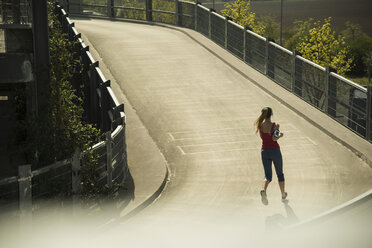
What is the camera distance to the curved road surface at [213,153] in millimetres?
11094

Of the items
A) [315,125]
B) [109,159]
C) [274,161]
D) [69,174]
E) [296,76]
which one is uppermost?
[296,76]

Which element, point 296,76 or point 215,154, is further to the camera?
point 296,76

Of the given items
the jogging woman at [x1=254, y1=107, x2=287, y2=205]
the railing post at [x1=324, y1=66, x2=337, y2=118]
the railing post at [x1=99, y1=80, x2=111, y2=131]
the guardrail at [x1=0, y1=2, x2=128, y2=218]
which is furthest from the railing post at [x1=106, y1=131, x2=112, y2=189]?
the railing post at [x1=324, y1=66, x2=337, y2=118]

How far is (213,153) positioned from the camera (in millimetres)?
15414

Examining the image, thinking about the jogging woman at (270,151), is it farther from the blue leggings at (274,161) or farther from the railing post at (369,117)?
the railing post at (369,117)

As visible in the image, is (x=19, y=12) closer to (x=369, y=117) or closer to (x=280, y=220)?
(x=280, y=220)

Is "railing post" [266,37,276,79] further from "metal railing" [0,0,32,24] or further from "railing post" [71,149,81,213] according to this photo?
"railing post" [71,149,81,213]

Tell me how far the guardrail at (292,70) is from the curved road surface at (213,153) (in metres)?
0.84

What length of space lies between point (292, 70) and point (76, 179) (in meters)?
11.1

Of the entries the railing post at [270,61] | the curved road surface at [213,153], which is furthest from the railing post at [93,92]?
the railing post at [270,61]

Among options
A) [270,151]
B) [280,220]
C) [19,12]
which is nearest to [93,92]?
[19,12]

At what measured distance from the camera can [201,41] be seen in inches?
1024

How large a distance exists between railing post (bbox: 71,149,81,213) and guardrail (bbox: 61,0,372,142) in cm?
830

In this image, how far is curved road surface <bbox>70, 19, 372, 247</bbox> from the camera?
11094 mm
